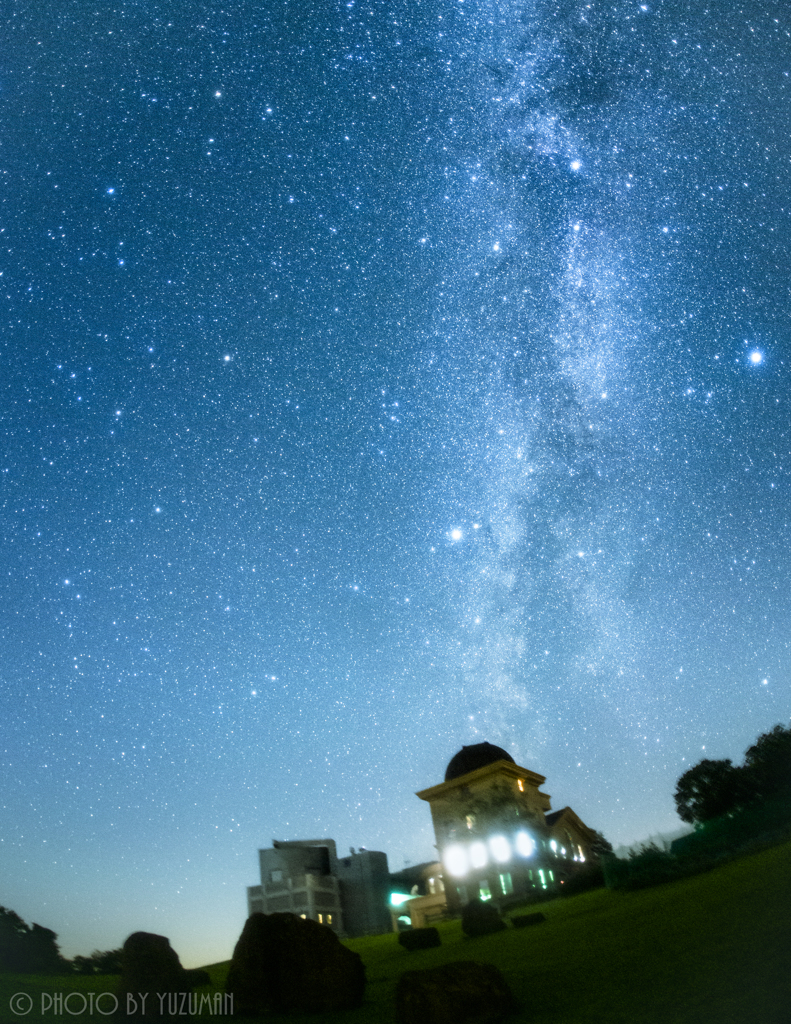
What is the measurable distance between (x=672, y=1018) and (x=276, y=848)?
5286 centimetres

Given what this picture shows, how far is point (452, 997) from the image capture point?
38.8ft

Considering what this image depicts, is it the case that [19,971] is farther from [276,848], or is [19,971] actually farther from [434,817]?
[276,848]

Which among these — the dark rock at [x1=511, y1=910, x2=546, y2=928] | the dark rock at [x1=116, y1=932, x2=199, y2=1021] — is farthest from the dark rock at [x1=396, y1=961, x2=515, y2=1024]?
the dark rock at [x1=511, y1=910, x2=546, y2=928]

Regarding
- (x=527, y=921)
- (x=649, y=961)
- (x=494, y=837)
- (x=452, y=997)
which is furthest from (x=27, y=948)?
(x=494, y=837)

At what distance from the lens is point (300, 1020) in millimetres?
13867

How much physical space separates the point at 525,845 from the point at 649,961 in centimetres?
2993

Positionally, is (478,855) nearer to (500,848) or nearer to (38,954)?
(500,848)

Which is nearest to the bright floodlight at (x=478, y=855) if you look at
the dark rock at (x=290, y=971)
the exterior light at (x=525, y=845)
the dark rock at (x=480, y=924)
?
the exterior light at (x=525, y=845)

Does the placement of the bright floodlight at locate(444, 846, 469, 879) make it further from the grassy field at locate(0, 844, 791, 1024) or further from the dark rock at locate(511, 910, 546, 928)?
the grassy field at locate(0, 844, 791, 1024)

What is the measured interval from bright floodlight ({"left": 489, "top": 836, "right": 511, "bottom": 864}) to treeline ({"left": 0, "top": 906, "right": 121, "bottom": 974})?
78.6 feet

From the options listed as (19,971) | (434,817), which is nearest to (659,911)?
(19,971)

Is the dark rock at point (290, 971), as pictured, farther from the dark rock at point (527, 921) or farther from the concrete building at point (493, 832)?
the concrete building at point (493, 832)

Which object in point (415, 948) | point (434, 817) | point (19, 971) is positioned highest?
point (434, 817)

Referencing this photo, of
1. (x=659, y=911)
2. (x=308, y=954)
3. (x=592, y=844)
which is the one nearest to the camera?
(x=308, y=954)
